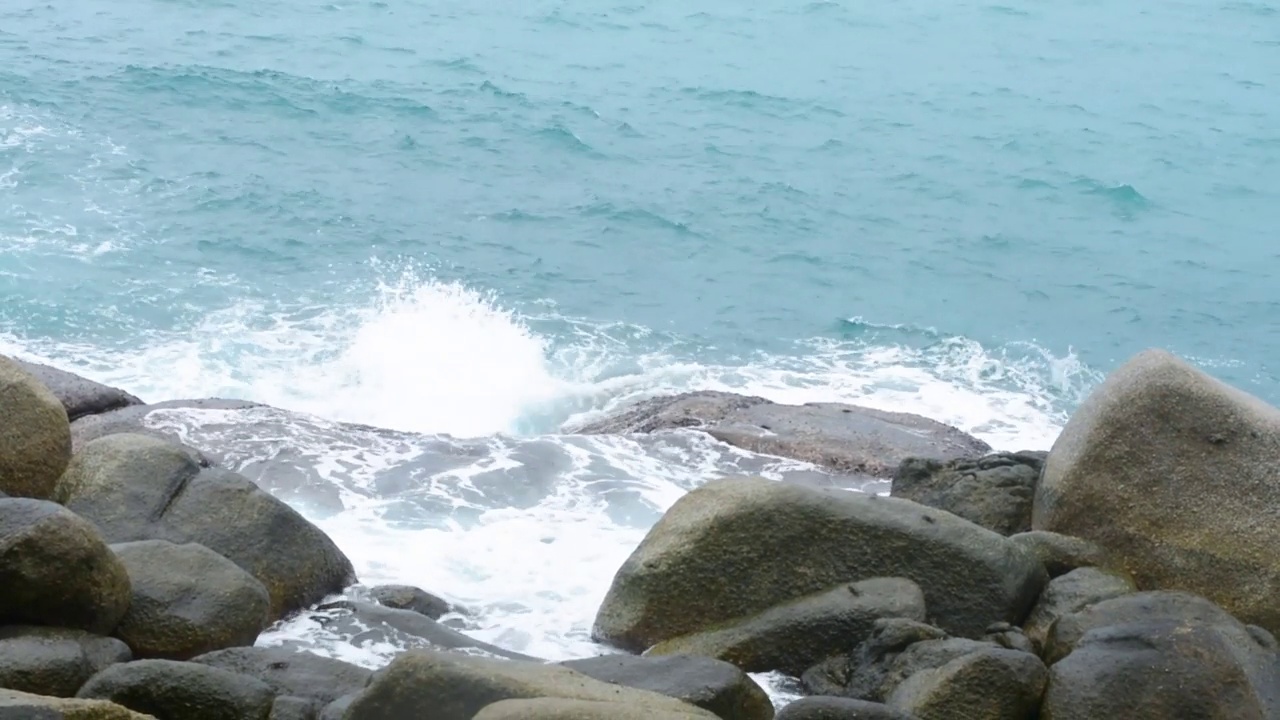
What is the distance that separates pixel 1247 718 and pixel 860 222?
1417cm

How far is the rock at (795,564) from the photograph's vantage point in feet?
24.0

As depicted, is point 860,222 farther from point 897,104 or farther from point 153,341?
point 153,341

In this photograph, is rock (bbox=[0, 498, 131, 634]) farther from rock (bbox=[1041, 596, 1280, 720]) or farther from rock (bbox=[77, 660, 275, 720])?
rock (bbox=[1041, 596, 1280, 720])

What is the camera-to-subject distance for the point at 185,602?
6617 millimetres

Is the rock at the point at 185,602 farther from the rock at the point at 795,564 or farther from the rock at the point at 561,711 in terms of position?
the rock at the point at 561,711

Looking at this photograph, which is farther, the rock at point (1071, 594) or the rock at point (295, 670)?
the rock at point (1071, 594)

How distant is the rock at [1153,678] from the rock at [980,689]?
0.29 ft

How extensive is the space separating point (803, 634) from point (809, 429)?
13.4 ft

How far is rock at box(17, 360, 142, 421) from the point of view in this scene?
10133 mm

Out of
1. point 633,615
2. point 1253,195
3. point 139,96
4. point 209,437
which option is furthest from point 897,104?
point 633,615

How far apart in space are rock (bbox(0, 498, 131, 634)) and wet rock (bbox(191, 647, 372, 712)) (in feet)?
1.57

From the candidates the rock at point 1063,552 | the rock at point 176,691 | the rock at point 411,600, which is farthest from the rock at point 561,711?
the rock at point 1063,552

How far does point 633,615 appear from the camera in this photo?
24.3 ft

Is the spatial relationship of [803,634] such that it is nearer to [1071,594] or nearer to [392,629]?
[1071,594]
